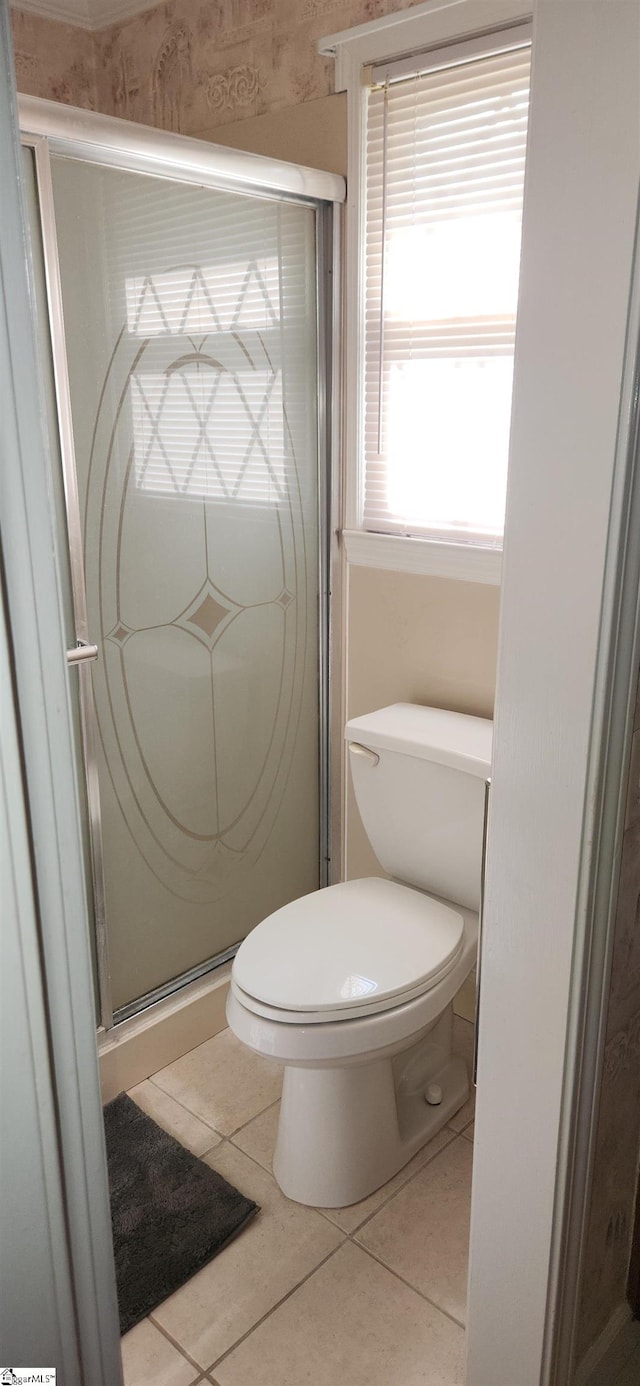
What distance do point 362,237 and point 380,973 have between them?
154 cm

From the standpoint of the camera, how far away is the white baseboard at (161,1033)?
204 cm

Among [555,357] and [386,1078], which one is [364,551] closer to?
[386,1078]

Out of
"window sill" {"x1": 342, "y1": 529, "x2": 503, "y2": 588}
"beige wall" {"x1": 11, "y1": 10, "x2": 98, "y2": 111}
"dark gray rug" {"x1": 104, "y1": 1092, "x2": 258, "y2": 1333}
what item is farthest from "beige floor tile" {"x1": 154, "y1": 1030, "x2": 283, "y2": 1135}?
"beige wall" {"x1": 11, "y1": 10, "x2": 98, "y2": 111}

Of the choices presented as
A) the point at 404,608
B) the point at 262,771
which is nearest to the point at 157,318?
the point at 404,608

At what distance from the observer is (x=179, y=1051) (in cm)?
219

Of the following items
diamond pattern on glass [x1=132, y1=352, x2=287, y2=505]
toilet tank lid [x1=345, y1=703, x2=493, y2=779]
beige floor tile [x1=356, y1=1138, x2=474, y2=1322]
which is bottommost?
beige floor tile [x1=356, y1=1138, x2=474, y2=1322]

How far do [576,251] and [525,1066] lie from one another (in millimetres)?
888

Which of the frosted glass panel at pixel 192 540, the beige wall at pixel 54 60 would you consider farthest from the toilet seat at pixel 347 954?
the beige wall at pixel 54 60

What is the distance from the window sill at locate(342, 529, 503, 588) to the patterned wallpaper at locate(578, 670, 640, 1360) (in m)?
0.93

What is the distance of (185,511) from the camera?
1.97 meters

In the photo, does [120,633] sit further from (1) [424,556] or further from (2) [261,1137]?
(2) [261,1137]

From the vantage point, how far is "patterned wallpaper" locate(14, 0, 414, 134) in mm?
2084

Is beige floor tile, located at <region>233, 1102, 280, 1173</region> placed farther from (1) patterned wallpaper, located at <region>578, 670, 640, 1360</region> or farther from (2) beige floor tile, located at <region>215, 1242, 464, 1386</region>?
(1) patterned wallpaper, located at <region>578, 670, 640, 1360</region>

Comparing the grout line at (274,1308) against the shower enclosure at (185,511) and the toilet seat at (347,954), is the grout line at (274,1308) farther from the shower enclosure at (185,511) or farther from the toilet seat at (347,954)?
the shower enclosure at (185,511)
